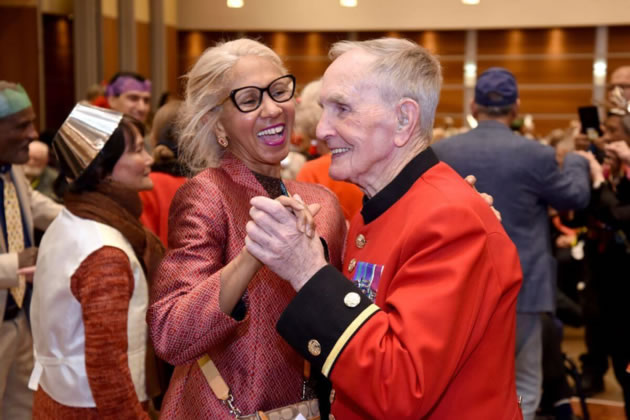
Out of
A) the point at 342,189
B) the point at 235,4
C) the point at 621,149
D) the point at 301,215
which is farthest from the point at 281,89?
the point at 235,4

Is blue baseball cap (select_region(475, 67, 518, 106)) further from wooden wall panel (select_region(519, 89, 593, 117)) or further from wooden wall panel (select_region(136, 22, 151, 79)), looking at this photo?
wooden wall panel (select_region(519, 89, 593, 117))

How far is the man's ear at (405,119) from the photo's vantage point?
1.36 meters

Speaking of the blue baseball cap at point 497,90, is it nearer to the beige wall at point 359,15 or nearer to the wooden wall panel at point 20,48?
the beige wall at point 359,15

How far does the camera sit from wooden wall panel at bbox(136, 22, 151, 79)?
29.5ft

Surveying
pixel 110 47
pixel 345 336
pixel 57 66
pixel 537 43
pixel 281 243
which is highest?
pixel 537 43

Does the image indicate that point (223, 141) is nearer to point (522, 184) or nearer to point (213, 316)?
point (213, 316)

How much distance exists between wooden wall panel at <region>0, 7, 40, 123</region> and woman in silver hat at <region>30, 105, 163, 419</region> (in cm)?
621

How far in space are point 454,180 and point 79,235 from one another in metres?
1.10

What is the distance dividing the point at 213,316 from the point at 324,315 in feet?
0.96

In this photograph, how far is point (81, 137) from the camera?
81.8 inches

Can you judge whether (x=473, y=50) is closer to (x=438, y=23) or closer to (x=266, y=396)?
(x=438, y=23)

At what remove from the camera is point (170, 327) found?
1.46 metres

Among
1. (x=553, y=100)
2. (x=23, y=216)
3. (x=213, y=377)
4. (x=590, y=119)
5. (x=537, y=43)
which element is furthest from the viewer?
(x=553, y=100)

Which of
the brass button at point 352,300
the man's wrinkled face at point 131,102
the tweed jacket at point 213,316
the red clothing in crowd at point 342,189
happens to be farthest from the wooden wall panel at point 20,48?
the brass button at point 352,300
